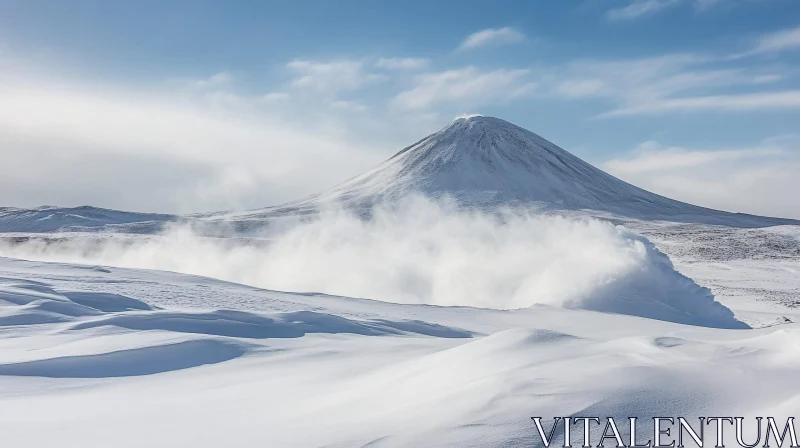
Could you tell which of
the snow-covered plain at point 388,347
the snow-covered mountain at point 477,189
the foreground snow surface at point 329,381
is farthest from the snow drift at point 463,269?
the snow-covered mountain at point 477,189

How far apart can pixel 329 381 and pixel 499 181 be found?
9489 centimetres

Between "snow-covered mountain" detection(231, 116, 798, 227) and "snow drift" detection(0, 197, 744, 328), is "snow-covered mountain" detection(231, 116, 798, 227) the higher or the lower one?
the higher one

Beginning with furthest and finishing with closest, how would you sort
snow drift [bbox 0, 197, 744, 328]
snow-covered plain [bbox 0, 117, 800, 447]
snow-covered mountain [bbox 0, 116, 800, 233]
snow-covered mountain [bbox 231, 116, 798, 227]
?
snow-covered mountain [bbox 231, 116, 798, 227], snow-covered mountain [bbox 0, 116, 800, 233], snow drift [bbox 0, 197, 744, 328], snow-covered plain [bbox 0, 117, 800, 447]

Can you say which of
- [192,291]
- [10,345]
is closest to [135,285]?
[192,291]

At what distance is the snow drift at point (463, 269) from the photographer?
17.0 m

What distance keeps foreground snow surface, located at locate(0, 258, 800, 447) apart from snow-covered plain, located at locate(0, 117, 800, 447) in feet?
0.07

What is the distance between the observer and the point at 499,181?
98688 mm

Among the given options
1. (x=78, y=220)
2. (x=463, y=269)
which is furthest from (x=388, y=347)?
(x=78, y=220)

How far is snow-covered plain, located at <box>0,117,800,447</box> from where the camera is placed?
3.90 metres

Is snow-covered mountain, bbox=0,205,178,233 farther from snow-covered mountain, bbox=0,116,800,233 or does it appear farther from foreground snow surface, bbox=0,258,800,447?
foreground snow surface, bbox=0,258,800,447

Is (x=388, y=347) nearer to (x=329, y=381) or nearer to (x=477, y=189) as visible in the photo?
(x=329, y=381)

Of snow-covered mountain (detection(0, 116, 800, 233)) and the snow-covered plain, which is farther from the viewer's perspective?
snow-covered mountain (detection(0, 116, 800, 233))

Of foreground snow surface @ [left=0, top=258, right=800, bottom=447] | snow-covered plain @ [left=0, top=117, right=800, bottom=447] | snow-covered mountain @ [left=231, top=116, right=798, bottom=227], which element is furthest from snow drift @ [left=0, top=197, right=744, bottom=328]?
snow-covered mountain @ [left=231, top=116, right=798, bottom=227]

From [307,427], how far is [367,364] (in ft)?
8.26
